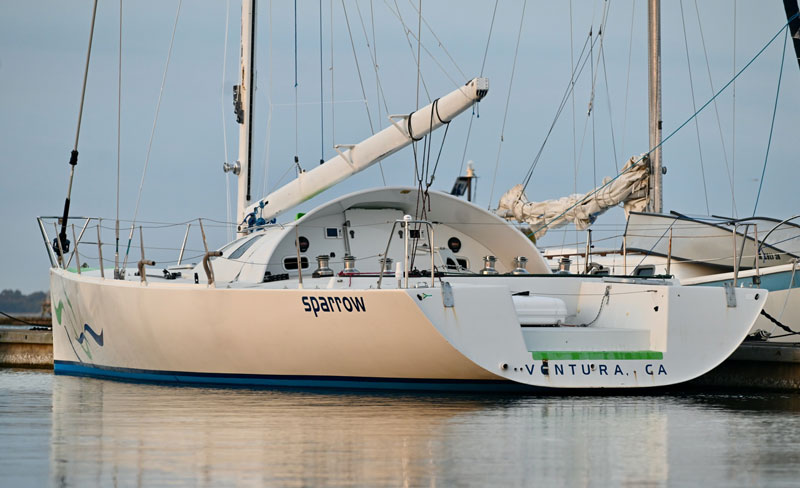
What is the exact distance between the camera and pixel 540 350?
11.6m

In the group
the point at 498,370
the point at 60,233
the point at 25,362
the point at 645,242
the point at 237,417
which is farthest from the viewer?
the point at 645,242

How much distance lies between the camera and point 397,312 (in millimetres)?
11141

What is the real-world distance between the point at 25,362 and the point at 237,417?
1005cm

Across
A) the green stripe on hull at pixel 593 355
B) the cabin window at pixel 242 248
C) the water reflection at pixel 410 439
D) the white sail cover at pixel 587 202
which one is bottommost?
the water reflection at pixel 410 439

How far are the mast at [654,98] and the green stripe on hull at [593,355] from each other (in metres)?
9.45

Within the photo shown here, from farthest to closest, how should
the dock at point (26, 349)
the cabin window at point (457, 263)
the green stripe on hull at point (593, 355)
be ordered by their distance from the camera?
the dock at point (26, 349) → the cabin window at point (457, 263) → the green stripe on hull at point (593, 355)

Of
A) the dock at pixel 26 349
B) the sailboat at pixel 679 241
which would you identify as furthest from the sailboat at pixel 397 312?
the dock at pixel 26 349

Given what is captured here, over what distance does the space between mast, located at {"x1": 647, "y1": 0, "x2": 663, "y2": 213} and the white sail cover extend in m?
0.20

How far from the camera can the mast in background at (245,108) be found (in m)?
17.3

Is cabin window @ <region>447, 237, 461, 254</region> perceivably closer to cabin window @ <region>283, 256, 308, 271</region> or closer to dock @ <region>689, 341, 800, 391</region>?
cabin window @ <region>283, 256, 308, 271</region>

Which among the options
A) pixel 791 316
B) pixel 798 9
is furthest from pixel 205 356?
pixel 798 9

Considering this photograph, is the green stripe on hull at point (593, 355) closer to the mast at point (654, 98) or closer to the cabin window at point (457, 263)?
the cabin window at point (457, 263)

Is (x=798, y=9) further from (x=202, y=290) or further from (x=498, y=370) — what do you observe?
(x=202, y=290)

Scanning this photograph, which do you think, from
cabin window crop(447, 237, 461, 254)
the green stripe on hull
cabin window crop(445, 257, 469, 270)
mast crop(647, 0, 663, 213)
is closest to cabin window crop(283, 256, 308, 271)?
cabin window crop(445, 257, 469, 270)
